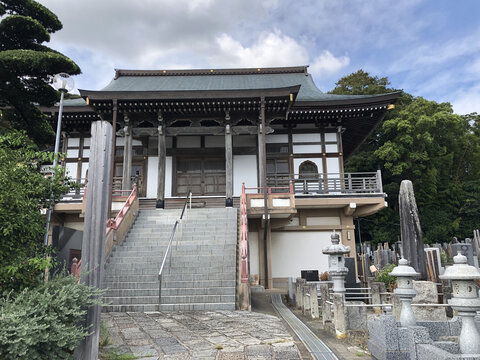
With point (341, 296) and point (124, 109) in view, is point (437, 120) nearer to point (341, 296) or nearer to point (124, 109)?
point (124, 109)

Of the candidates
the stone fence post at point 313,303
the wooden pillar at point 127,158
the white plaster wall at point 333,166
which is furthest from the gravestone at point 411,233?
the wooden pillar at point 127,158

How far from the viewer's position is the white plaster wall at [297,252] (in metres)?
14.8

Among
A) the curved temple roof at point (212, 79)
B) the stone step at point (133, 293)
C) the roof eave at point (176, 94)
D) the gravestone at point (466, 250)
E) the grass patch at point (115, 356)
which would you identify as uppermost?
the curved temple roof at point (212, 79)

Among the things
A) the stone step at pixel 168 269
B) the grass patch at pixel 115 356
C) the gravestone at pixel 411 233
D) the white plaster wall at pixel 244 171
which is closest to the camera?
the grass patch at pixel 115 356

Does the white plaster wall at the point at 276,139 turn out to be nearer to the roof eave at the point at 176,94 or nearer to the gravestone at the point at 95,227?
the roof eave at the point at 176,94

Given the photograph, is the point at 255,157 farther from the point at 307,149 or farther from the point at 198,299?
the point at 198,299

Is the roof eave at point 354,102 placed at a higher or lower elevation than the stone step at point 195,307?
higher

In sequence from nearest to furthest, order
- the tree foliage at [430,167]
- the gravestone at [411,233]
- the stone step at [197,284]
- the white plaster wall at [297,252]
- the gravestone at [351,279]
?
the gravestone at [411,233], the stone step at [197,284], the gravestone at [351,279], the white plaster wall at [297,252], the tree foliage at [430,167]

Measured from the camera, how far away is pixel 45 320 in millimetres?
3371

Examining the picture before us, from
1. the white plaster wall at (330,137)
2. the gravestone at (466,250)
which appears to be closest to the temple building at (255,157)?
the white plaster wall at (330,137)

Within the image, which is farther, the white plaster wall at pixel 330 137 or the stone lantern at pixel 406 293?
the white plaster wall at pixel 330 137

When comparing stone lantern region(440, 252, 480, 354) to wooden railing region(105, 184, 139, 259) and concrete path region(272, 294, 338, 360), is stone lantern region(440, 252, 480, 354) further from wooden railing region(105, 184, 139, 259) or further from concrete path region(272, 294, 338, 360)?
wooden railing region(105, 184, 139, 259)

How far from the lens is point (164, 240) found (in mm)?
11164

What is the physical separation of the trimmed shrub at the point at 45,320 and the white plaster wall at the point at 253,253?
10.6 m
